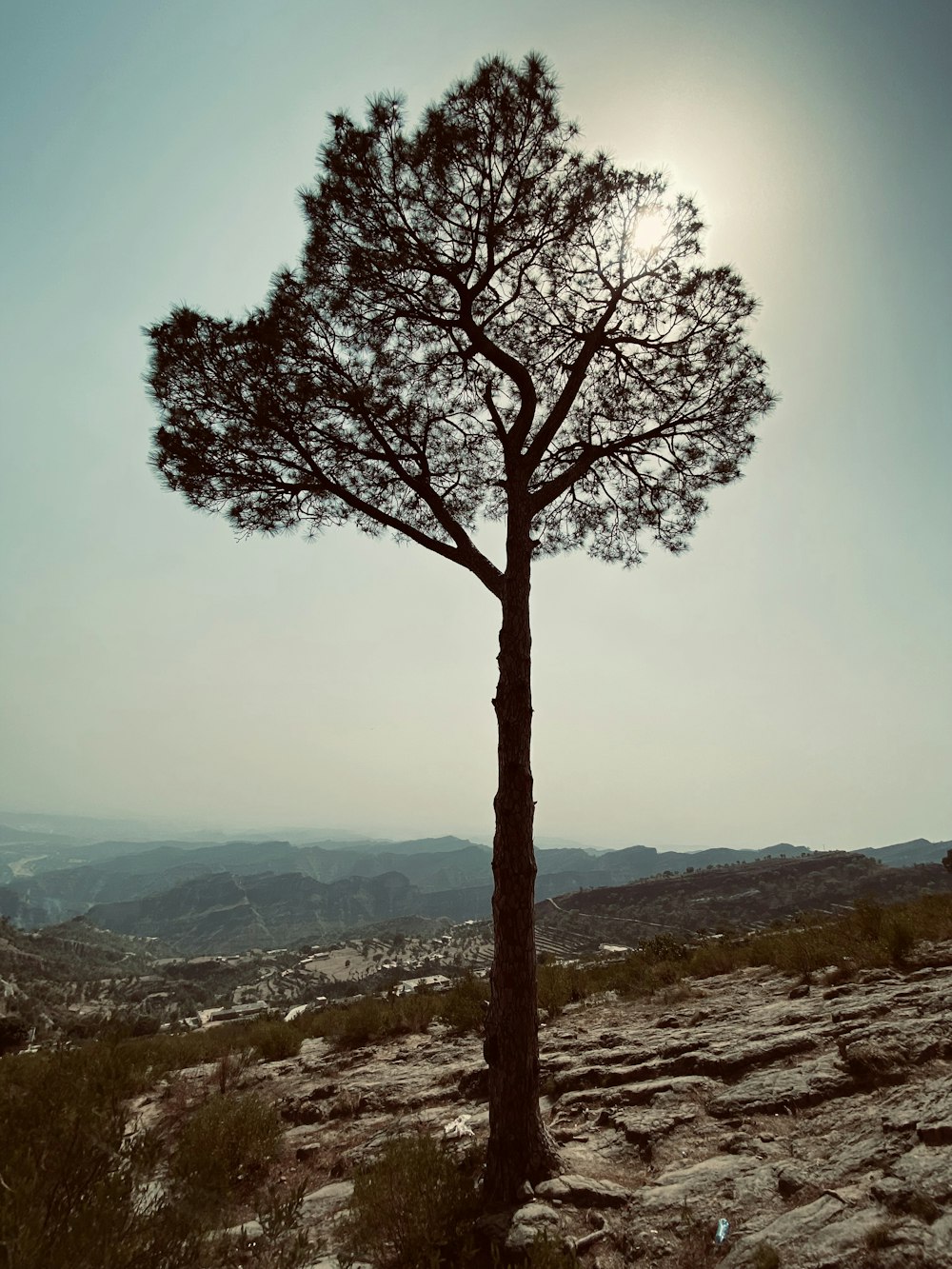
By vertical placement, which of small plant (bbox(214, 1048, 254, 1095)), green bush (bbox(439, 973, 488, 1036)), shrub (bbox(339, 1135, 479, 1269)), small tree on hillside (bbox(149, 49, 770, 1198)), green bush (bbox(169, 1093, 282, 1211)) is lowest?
small plant (bbox(214, 1048, 254, 1095))

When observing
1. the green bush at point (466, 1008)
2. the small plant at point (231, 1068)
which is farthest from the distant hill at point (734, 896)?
the small plant at point (231, 1068)

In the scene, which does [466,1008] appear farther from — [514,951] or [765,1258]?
[765,1258]

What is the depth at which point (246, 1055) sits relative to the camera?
10.5 metres

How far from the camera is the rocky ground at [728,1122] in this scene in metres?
3.40

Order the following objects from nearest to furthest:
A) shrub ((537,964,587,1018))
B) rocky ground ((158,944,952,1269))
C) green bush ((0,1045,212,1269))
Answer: green bush ((0,1045,212,1269)) → rocky ground ((158,944,952,1269)) → shrub ((537,964,587,1018))

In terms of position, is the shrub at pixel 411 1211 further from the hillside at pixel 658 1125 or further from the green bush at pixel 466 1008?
the green bush at pixel 466 1008

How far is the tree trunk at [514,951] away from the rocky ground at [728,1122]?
0.36 meters

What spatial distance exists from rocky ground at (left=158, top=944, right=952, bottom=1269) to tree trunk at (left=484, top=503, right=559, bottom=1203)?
36cm

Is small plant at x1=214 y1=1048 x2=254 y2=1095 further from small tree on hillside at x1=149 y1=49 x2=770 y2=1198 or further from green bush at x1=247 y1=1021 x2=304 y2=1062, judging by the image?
small tree on hillside at x1=149 y1=49 x2=770 y2=1198

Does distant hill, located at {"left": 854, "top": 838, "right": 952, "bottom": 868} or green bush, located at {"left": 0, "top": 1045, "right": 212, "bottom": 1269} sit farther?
distant hill, located at {"left": 854, "top": 838, "right": 952, "bottom": 868}

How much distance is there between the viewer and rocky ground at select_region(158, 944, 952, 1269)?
11.2 feet

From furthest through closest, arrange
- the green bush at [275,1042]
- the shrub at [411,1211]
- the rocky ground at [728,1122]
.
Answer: the green bush at [275,1042], the shrub at [411,1211], the rocky ground at [728,1122]

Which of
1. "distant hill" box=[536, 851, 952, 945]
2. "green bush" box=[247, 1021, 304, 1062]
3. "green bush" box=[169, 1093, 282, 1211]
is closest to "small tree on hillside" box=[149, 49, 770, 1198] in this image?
"green bush" box=[169, 1093, 282, 1211]

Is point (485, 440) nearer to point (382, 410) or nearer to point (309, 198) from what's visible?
point (382, 410)
